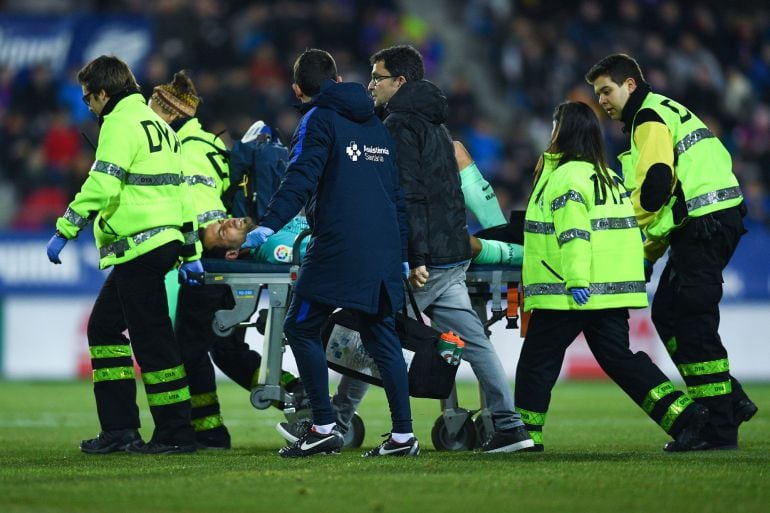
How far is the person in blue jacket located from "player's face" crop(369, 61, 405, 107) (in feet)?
2.06

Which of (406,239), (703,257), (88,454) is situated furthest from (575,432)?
(88,454)

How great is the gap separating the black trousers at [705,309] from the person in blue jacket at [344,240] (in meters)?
1.77

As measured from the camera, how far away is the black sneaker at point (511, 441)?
768cm

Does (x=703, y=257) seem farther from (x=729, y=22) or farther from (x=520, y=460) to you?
(x=729, y=22)

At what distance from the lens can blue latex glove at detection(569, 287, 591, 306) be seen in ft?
24.6

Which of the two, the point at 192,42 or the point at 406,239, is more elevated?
the point at 192,42

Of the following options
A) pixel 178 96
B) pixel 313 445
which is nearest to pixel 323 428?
pixel 313 445

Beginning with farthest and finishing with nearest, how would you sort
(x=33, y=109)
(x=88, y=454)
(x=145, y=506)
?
(x=33, y=109) < (x=88, y=454) < (x=145, y=506)

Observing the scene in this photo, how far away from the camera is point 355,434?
28.3 ft

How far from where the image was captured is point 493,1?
21359 mm

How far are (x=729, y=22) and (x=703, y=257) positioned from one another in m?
13.3

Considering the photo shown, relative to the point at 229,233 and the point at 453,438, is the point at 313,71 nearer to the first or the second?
the point at 229,233

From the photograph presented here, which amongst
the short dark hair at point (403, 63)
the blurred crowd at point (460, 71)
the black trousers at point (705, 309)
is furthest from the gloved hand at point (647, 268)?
the blurred crowd at point (460, 71)

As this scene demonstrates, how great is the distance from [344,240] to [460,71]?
1423 centimetres
